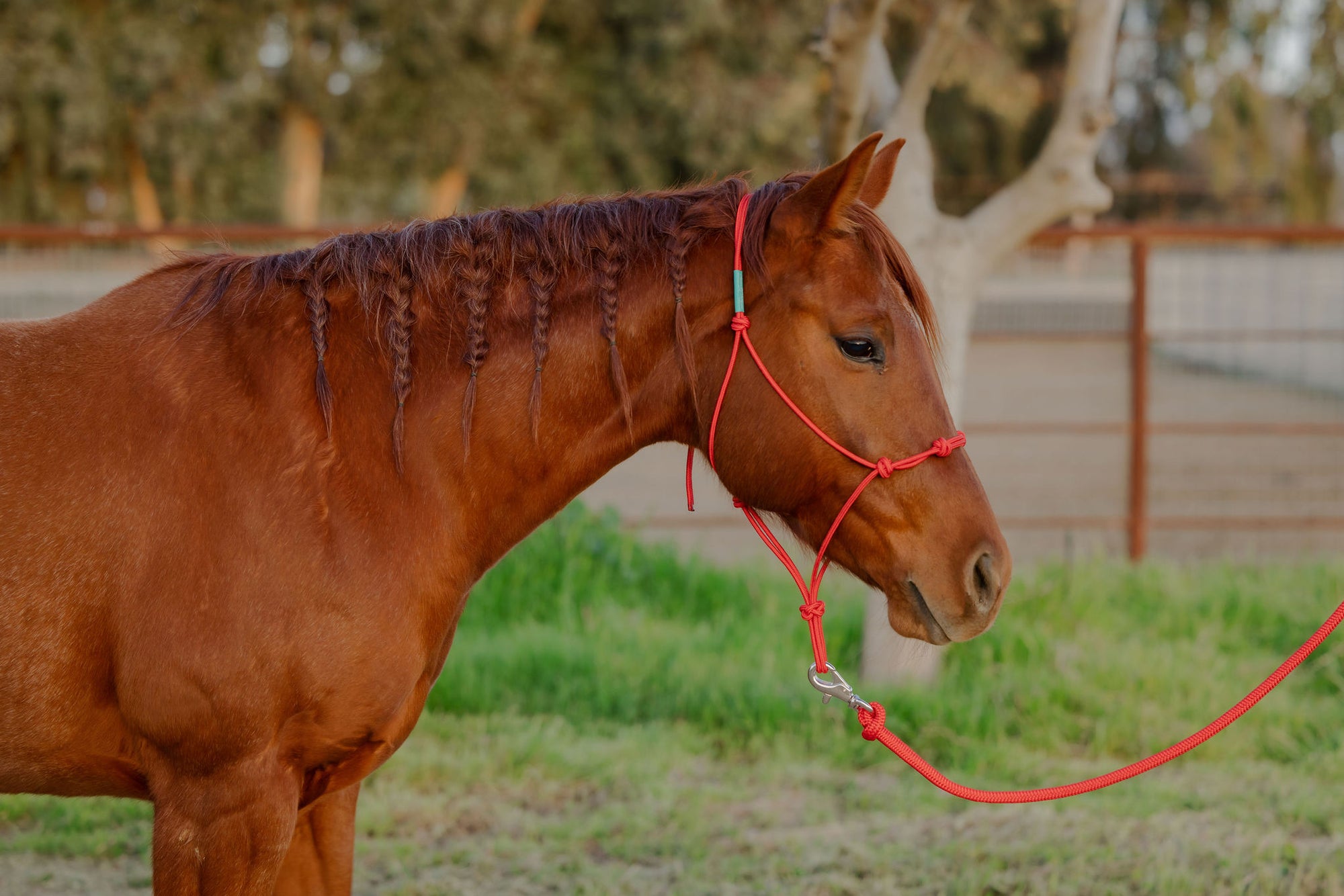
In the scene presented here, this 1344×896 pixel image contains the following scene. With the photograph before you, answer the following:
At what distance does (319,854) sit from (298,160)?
20.7 meters

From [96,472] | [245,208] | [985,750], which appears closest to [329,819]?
[96,472]

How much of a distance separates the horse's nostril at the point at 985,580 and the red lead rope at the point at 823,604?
21 cm

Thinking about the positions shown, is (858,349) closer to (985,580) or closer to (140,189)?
(985,580)

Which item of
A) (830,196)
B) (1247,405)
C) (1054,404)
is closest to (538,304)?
(830,196)

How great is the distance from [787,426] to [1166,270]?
33.1ft

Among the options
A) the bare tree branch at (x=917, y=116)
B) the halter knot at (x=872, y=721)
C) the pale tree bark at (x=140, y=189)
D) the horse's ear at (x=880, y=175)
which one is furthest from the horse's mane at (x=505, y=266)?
the pale tree bark at (x=140, y=189)

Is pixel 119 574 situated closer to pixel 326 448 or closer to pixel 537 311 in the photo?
pixel 326 448

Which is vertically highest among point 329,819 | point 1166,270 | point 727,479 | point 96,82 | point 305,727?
point 96,82

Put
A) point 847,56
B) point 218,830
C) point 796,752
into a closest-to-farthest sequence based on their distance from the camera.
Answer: point 218,830 → point 796,752 → point 847,56

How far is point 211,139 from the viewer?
20078mm

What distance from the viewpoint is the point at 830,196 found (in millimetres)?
1941

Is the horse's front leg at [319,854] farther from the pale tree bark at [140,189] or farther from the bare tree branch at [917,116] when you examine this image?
the pale tree bark at [140,189]

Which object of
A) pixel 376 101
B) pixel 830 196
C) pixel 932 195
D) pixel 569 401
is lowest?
pixel 569 401

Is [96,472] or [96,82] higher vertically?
[96,82]
